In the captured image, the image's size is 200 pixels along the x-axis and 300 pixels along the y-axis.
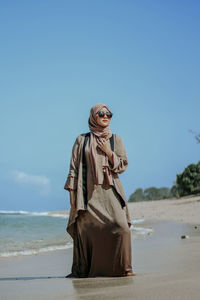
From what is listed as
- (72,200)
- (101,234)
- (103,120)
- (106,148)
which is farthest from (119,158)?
(101,234)

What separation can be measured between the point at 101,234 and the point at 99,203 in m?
0.38

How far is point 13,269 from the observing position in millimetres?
8023

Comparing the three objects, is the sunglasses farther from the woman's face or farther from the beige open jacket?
the beige open jacket

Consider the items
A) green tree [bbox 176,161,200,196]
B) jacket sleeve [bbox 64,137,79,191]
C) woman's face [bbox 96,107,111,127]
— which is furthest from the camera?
green tree [bbox 176,161,200,196]

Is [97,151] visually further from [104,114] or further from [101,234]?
[101,234]

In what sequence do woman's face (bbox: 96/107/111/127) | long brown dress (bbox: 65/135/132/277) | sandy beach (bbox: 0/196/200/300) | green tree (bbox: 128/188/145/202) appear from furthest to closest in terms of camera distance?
green tree (bbox: 128/188/145/202) → woman's face (bbox: 96/107/111/127) → long brown dress (bbox: 65/135/132/277) → sandy beach (bbox: 0/196/200/300)

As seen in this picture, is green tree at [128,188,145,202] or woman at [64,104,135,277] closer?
woman at [64,104,135,277]

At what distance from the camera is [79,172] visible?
5938 millimetres

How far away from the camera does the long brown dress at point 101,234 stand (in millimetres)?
5652

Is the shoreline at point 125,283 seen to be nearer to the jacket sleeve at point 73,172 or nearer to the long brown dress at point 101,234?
the long brown dress at point 101,234

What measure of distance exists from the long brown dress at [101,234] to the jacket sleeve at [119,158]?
0.24 metres

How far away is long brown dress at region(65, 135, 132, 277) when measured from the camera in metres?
5.65

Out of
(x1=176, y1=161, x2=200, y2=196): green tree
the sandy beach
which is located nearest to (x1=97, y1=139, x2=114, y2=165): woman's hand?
the sandy beach

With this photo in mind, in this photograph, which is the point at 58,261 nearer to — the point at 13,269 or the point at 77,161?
the point at 13,269
